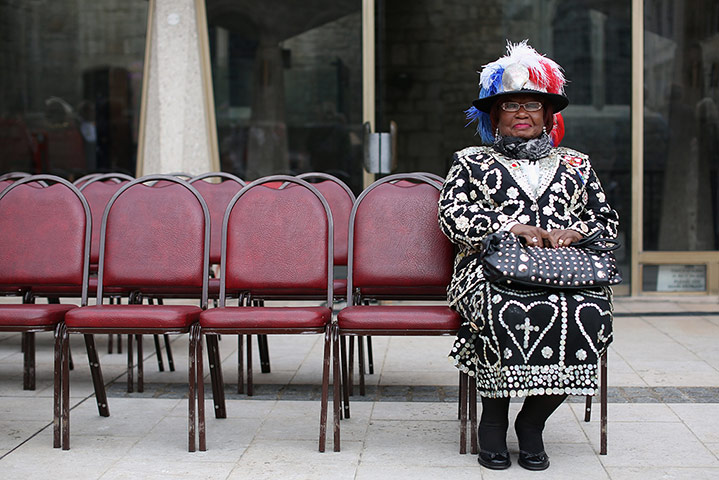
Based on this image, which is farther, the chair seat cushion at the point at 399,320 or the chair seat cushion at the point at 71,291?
the chair seat cushion at the point at 71,291

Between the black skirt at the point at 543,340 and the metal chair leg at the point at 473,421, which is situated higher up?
the black skirt at the point at 543,340

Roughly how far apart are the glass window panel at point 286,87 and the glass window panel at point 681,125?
244cm

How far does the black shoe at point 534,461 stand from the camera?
335cm

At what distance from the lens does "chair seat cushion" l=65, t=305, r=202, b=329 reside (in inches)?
142

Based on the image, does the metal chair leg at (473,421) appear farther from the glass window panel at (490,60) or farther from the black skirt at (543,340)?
the glass window panel at (490,60)

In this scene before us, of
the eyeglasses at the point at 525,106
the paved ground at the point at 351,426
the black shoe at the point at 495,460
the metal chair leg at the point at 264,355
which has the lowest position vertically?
the paved ground at the point at 351,426

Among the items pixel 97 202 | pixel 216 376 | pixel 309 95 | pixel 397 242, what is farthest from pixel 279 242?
pixel 309 95

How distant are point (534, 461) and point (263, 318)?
1.13 m

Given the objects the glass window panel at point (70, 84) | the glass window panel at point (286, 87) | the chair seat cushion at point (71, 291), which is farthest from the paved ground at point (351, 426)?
the glass window panel at point (70, 84)

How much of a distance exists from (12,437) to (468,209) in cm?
204

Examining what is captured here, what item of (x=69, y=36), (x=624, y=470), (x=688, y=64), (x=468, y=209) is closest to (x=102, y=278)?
(x=468, y=209)

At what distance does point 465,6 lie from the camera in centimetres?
947

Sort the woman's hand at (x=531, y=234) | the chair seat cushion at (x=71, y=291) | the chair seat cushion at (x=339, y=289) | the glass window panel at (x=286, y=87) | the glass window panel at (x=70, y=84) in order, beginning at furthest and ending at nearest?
the glass window panel at (x=70, y=84)
the glass window panel at (x=286, y=87)
the chair seat cushion at (x=339, y=289)
the chair seat cushion at (x=71, y=291)
the woman's hand at (x=531, y=234)

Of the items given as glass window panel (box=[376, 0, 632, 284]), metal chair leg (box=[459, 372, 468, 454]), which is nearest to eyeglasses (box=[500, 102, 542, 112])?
metal chair leg (box=[459, 372, 468, 454])
